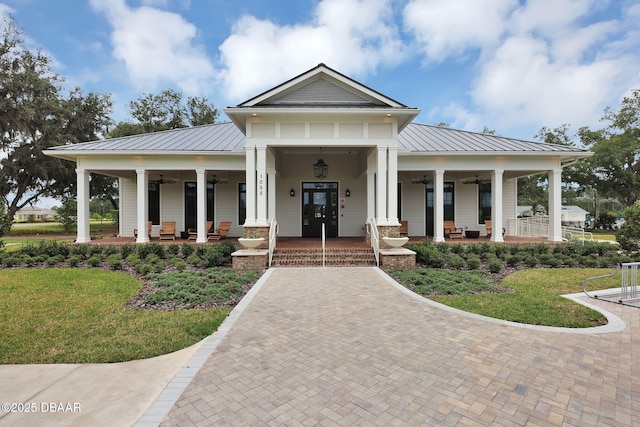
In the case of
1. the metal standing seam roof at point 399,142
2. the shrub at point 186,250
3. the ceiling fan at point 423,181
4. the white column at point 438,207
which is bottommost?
the shrub at point 186,250

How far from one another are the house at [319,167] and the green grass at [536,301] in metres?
4.18

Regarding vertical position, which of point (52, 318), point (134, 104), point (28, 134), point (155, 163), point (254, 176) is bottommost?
point (52, 318)

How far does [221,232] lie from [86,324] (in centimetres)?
961

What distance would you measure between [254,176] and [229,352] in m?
7.66

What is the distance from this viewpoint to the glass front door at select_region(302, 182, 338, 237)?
1581 centimetres

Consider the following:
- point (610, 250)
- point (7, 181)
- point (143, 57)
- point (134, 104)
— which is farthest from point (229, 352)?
point (134, 104)

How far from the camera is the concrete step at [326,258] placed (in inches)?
415

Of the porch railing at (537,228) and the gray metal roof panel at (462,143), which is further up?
the gray metal roof panel at (462,143)

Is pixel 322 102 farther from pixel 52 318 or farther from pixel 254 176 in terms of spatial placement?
pixel 52 318

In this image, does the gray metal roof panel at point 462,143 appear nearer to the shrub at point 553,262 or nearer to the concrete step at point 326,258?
the shrub at point 553,262

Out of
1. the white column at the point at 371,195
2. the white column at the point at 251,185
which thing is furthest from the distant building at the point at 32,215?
the white column at the point at 371,195

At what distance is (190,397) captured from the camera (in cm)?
315

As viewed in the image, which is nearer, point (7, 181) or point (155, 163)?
point (155, 163)

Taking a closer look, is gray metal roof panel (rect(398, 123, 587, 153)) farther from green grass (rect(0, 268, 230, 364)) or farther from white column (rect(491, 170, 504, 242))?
green grass (rect(0, 268, 230, 364))
